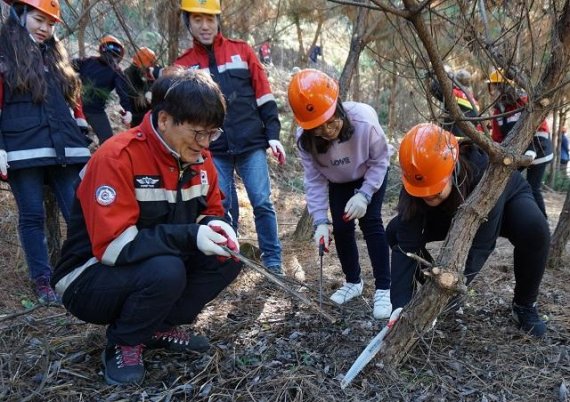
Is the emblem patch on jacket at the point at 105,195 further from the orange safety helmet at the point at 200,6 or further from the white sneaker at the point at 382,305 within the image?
the orange safety helmet at the point at 200,6

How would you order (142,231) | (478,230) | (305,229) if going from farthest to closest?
(305,229) → (478,230) → (142,231)

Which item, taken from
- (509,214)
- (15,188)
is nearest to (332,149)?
(509,214)

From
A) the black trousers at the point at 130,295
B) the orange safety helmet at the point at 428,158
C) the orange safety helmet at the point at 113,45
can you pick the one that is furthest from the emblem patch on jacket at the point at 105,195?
the orange safety helmet at the point at 113,45

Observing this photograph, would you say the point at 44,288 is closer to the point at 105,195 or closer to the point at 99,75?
the point at 105,195

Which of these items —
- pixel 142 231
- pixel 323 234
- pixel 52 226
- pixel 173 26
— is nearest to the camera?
pixel 142 231

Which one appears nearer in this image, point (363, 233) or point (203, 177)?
point (203, 177)

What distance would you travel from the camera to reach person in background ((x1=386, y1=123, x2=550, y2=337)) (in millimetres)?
2139

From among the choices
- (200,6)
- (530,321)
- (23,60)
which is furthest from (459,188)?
(23,60)

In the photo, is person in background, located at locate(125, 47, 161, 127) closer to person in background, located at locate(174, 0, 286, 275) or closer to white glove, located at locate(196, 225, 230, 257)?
person in background, located at locate(174, 0, 286, 275)

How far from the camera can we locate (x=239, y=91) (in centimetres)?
319

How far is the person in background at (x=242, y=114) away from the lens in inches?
124

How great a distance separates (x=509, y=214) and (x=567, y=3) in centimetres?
95

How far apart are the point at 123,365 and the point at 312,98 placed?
57.5 inches

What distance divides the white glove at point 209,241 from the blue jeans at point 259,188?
1.25 metres
